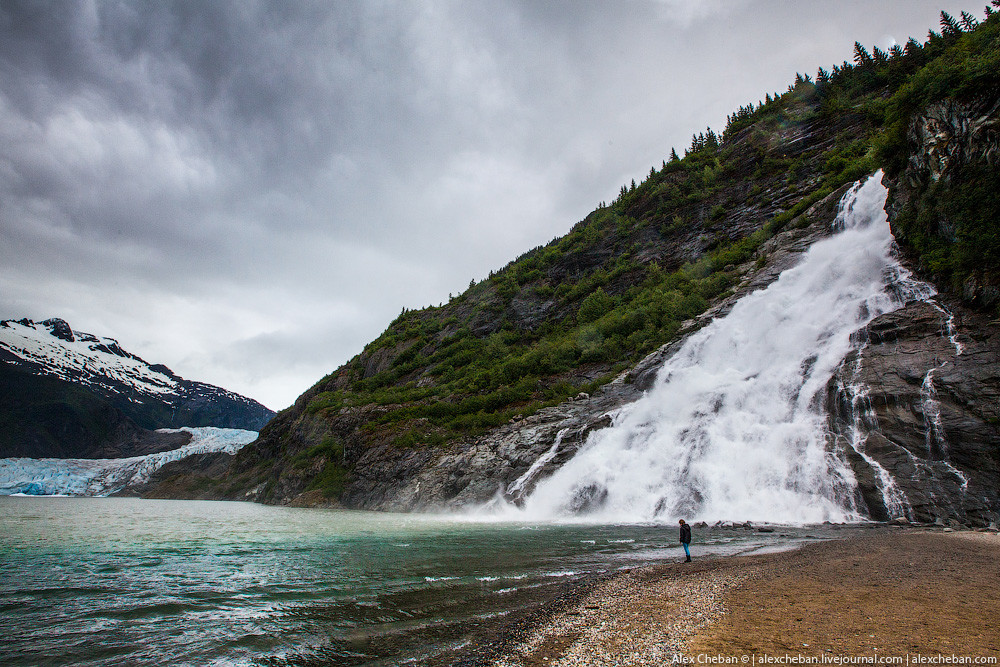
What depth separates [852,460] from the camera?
1917 centimetres

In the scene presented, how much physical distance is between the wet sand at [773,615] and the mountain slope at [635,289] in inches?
446

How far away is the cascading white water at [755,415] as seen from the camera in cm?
2106


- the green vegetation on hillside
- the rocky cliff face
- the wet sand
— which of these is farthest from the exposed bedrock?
the wet sand

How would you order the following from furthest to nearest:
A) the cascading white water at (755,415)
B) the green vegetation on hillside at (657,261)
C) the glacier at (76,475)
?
the glacier at (76,475) → the green vegetation on hillside at (657,261) → the cascading white water at (755,415)

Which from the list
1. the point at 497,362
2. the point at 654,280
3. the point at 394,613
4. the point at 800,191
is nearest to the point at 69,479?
the point at 497,362

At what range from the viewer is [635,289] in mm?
56875

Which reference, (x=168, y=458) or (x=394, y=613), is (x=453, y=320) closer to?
(x=394, y=613)

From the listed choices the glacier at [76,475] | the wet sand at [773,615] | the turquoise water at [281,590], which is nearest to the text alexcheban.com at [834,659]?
the wet sand at [773,615]

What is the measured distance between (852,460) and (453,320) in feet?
210

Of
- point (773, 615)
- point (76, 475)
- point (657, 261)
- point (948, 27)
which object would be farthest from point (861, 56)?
point (76, 475)

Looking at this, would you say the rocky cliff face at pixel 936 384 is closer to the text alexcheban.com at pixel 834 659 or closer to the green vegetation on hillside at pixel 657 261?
the green vegetation on hillside at pixel 657 261

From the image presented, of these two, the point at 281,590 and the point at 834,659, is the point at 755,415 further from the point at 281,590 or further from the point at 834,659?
the point at 281,590

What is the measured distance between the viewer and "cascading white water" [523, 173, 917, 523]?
21.1 m

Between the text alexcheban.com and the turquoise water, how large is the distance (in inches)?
120
